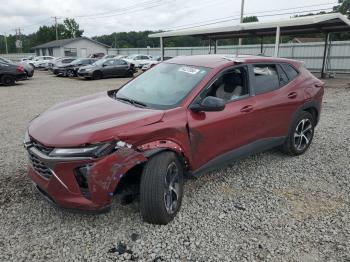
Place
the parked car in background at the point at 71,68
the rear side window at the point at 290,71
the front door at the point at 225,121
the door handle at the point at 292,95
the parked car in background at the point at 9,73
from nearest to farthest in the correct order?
the front door at the point at 225,121 → the door handle at the point at 292,95 → the rear side window at the point at 290,71 → the parked car in background at the point at 9,73 → the parked car in background at the point at 71,68

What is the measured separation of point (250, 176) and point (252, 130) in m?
0.70

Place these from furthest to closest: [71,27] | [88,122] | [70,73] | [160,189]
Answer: [71,27]
[70,73]
[88,122]
[160,189]

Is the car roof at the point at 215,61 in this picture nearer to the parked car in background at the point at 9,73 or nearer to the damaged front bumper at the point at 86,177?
the damaged front bumper at the point at 86,177

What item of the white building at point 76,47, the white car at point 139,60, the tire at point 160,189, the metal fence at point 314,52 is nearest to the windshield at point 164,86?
the tire at point 160,189

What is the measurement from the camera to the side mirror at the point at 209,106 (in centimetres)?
351

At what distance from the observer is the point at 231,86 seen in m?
4.22

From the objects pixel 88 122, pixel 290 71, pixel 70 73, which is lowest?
pixel 70 73

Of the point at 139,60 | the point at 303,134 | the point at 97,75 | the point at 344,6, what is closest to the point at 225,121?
the point at 303,134

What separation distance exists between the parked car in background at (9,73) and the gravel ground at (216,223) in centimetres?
1349

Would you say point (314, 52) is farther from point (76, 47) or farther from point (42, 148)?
point (76, 47)

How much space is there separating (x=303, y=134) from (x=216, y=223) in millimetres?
2728

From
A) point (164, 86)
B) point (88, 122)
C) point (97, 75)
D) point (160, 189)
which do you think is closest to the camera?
point (160, 189)

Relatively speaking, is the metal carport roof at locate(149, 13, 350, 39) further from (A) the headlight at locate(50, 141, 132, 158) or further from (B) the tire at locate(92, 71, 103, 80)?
(A) the headlight at locate(50, 141, 132, 158)

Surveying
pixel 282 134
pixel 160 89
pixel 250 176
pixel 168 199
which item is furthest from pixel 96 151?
pixel 282 134
